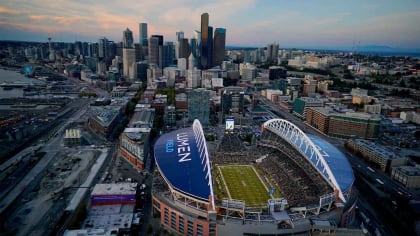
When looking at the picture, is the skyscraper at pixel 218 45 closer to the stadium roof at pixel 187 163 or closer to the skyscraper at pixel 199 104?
the skyscraper at pixel 199 104

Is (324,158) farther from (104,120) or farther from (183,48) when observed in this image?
(183,48)

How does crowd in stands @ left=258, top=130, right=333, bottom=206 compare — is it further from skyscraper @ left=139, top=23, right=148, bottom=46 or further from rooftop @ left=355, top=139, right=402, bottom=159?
skyscraper @ left=139, top=23, right=148, bottom=46

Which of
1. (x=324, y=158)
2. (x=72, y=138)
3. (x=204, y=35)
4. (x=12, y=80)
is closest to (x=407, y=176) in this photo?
(x=324, y=158)

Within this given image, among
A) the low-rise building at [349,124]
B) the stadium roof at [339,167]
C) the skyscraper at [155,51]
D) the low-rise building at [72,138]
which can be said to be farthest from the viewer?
the skyscraper at [155,51]

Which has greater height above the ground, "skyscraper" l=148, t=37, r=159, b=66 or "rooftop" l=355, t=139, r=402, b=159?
"skyscraper" l=148, t=37, r=159, b=66

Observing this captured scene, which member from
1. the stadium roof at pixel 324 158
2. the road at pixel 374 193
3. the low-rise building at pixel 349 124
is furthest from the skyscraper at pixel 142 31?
the stadium roof at pixel 324 158

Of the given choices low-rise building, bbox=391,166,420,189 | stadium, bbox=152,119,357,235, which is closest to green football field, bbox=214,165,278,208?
stadium, bbox=152,119,357,235
